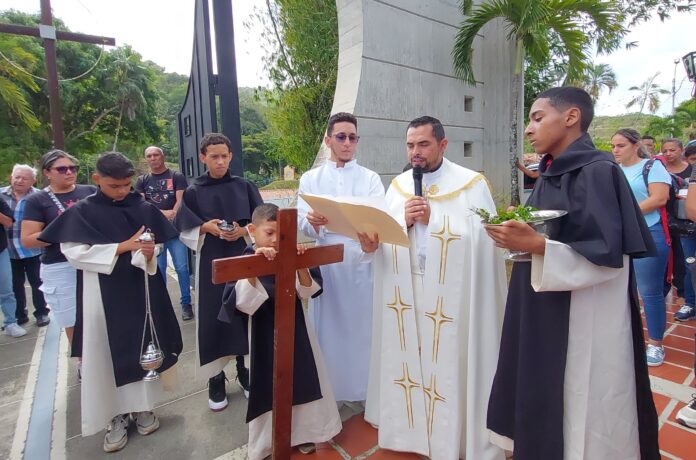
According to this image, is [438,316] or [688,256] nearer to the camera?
[438,316]

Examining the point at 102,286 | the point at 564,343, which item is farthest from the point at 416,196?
the point at 102,286

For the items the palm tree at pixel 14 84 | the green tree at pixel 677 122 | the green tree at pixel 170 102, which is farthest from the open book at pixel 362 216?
the green tree at pixel 170 102

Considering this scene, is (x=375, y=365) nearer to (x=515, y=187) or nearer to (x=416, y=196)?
(x=416, y=196)

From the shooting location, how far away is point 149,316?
2496 mm

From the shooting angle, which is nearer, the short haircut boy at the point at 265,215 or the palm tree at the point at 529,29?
the short haircut boy at the point at 265,215

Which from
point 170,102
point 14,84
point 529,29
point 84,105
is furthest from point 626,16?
point 170,102

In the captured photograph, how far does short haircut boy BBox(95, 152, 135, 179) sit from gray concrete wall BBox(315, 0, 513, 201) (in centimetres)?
242

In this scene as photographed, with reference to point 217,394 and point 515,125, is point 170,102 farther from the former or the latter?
point 217,394

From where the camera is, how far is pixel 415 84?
19.5ft

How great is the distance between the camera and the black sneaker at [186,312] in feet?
15.7

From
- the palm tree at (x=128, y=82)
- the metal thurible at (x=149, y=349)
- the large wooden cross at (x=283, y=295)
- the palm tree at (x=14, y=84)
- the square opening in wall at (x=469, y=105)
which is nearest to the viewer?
the large wooden cross at (x=283, y=295)

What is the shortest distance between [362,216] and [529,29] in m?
6.42

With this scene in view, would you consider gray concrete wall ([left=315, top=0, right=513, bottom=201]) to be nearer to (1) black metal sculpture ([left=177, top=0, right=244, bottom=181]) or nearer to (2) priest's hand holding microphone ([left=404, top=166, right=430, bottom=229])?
(1) black metal sculpture ([left=177, top=0, right=244, bottom=181])

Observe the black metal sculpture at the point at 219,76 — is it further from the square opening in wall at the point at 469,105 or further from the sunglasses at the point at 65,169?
the square opening in wall at the point at 469,105
